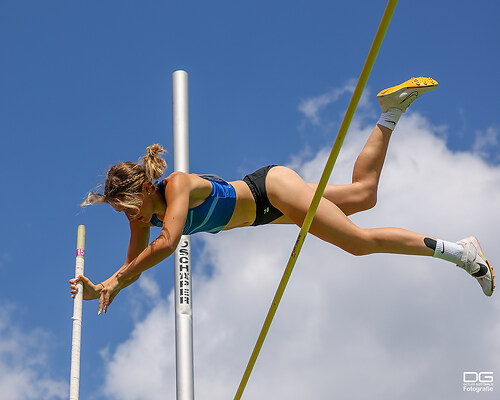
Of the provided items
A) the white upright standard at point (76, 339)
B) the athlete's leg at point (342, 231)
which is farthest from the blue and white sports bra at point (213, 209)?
the white upright standard at point (76, 339)

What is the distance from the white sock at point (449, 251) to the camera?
535 centimetres

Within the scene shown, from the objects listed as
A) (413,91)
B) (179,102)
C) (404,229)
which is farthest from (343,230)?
(179,102)

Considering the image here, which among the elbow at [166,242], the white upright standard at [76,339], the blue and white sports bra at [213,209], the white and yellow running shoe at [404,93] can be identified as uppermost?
the white and yellow running shoe at [404,93]

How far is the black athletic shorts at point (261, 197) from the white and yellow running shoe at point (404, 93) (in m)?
1.01

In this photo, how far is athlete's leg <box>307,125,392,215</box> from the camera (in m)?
5.55

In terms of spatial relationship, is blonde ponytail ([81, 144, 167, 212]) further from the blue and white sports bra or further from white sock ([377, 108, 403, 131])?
white sock ([377, 108, 403, 131])

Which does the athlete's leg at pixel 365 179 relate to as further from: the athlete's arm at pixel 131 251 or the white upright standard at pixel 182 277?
the white upright standard at pixel 182 277

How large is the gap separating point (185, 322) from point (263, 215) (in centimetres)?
167

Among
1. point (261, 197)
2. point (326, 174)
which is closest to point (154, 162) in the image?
point (261, 197)

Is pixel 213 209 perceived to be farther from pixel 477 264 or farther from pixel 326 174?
pixel 477 264

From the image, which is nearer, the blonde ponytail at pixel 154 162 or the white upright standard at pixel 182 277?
the blonde ponytail at pixel 154 162

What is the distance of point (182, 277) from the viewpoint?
6855 millimetres

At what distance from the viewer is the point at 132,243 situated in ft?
18.6

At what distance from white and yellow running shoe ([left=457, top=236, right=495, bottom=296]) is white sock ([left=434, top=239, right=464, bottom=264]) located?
0.04 metres
